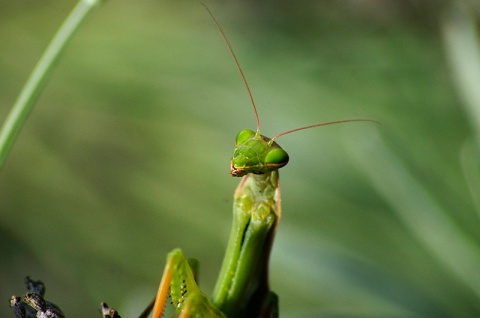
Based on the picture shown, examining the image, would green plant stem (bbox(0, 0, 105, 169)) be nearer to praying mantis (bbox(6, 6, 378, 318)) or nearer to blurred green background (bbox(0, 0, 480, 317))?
praying mantis (bbox(6, 6, 378, 318))

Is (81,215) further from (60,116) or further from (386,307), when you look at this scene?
(386,307)

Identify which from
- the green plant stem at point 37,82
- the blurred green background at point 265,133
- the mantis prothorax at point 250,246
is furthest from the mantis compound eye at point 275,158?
the green plant stem at point 37,82

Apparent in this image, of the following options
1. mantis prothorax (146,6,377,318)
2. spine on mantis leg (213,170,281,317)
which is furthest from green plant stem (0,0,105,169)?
spine on mantis leg (213,170,281,317)

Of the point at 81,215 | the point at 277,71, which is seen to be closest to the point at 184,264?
the point at 277,71

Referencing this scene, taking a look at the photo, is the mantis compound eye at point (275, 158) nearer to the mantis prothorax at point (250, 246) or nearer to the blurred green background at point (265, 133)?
the mantis prothorax at point (250, 246)

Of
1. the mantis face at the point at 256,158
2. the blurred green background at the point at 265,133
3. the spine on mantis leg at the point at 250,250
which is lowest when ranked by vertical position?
the spine on mantis leg at the point at 250,250

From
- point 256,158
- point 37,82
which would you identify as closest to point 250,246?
point 256,158
